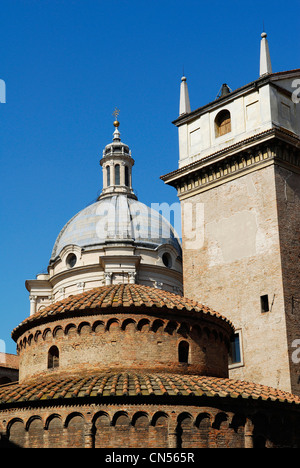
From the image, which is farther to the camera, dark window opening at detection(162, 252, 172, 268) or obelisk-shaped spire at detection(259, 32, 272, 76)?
dark window opening at detection(162, 252, 172, 268)

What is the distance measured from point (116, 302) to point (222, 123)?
12915 millimetres

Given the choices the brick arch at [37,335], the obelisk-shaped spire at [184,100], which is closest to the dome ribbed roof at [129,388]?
the brick arch at [37,335]

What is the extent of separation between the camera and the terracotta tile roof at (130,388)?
17812 mm

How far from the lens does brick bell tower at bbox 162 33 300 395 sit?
87.1 ft

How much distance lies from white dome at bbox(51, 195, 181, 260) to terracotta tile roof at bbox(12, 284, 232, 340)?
2440 centimetres

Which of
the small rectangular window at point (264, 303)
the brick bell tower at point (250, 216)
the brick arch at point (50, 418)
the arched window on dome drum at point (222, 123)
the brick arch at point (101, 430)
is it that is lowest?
the brick arch at point (101, 430)

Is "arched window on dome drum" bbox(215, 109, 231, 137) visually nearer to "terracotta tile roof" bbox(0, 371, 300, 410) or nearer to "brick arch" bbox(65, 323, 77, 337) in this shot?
"brick arch" bbox(65, 323, 77, 337)

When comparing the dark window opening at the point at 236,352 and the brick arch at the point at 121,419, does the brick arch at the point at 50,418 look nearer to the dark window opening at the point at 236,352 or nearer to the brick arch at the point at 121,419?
the brick arch at the point at 121,419

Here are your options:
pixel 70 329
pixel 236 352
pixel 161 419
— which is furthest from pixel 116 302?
pixel 236 352

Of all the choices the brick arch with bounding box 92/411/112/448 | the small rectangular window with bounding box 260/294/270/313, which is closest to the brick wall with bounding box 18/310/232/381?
the brick arch with bounding box 92/411/112/448

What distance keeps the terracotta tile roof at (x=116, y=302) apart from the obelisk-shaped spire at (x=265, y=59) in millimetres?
11485

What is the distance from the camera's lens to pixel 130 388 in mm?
18047

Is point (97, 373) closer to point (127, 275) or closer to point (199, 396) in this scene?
point (199, 396)

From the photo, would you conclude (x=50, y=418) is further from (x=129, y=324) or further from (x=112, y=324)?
(x=129, y=324)
